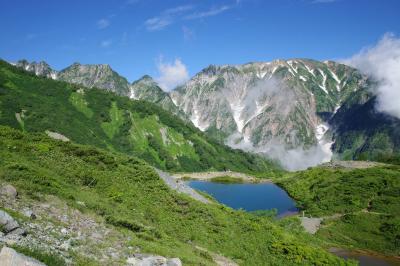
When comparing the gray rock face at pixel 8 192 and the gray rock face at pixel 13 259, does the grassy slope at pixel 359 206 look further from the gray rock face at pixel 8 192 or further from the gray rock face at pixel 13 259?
the gray rock face at pixel 13 259

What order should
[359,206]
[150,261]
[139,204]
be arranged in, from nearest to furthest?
[150,261], [139,204], [359,206]

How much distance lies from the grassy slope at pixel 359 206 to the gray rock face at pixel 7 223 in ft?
257

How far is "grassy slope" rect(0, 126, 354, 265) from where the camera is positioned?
97.4 ft

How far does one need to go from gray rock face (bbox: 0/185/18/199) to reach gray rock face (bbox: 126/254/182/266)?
9.02 meters

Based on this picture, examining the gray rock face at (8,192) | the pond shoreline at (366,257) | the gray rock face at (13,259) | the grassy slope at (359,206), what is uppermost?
the grassy slope at (359,206)

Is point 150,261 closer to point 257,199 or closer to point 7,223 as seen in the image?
point 7,223

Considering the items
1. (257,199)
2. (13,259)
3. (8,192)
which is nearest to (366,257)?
(8,192)

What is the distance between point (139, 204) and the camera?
3928cm

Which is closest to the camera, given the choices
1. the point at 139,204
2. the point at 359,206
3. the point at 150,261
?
the point at 150,261

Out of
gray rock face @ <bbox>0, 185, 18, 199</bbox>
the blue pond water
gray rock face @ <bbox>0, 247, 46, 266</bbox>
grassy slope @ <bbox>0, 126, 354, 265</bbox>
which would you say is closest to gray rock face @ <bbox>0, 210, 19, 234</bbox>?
gray rock face @ <bbox>0, 247, 46, 266</bbox>

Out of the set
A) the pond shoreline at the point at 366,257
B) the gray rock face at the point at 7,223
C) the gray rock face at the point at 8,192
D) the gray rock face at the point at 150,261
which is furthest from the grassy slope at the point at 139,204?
the pond shoreline at the point at 366,257

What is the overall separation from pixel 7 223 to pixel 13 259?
5086 mm

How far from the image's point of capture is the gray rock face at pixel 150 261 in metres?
22.0

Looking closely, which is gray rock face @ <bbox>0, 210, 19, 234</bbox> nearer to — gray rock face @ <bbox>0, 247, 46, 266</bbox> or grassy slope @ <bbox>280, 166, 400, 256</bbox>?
gray rock face @ <bbox>0, 247, 46, 266</bbox>
